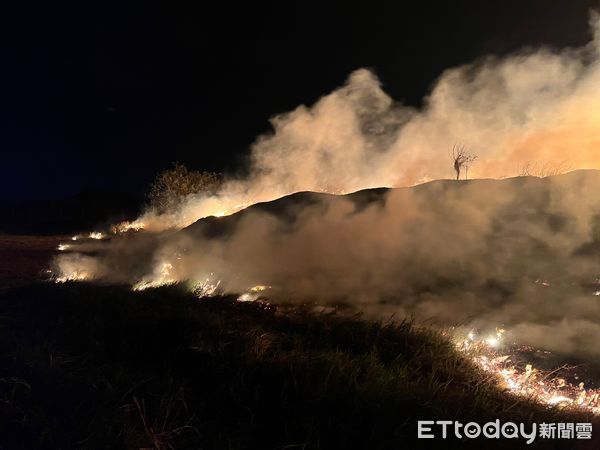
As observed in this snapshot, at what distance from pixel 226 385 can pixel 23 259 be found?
1472 centimetres

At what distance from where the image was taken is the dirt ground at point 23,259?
12.2 meters

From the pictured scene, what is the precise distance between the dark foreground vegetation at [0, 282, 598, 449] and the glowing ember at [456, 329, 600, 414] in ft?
0.96

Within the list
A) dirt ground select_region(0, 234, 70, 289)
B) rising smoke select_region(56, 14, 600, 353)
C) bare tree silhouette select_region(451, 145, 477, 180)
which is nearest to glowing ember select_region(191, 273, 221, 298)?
rising smoke select_region(56, 14, 600, 353)

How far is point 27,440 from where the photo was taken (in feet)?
9.91

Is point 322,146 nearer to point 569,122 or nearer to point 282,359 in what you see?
point 569,122

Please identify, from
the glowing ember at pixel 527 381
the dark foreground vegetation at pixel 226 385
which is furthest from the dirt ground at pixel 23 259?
the glowing ember at pixel 527 381

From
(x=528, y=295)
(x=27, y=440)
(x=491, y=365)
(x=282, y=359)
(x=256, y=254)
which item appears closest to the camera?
(x=27, y=440)

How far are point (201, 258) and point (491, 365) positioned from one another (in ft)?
25.4

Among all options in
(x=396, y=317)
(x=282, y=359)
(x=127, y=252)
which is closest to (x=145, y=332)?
(x=282, y=359)

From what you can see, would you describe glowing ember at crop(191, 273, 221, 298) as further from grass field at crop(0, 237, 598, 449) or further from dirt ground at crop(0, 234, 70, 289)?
dirt ground at crop(0, 234, 70, 289)

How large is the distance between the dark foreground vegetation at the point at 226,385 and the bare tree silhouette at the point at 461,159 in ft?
33.3

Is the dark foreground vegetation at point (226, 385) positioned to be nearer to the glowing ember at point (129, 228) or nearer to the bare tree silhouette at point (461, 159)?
the bare tree silhouette at point (461, 159)

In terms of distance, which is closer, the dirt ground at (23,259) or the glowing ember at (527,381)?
the glowing ember at (527,381)

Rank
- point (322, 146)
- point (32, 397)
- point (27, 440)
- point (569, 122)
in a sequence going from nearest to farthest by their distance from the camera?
point (27, 440) < point (32, 397) < point (569, 122) < point (322, 146)
